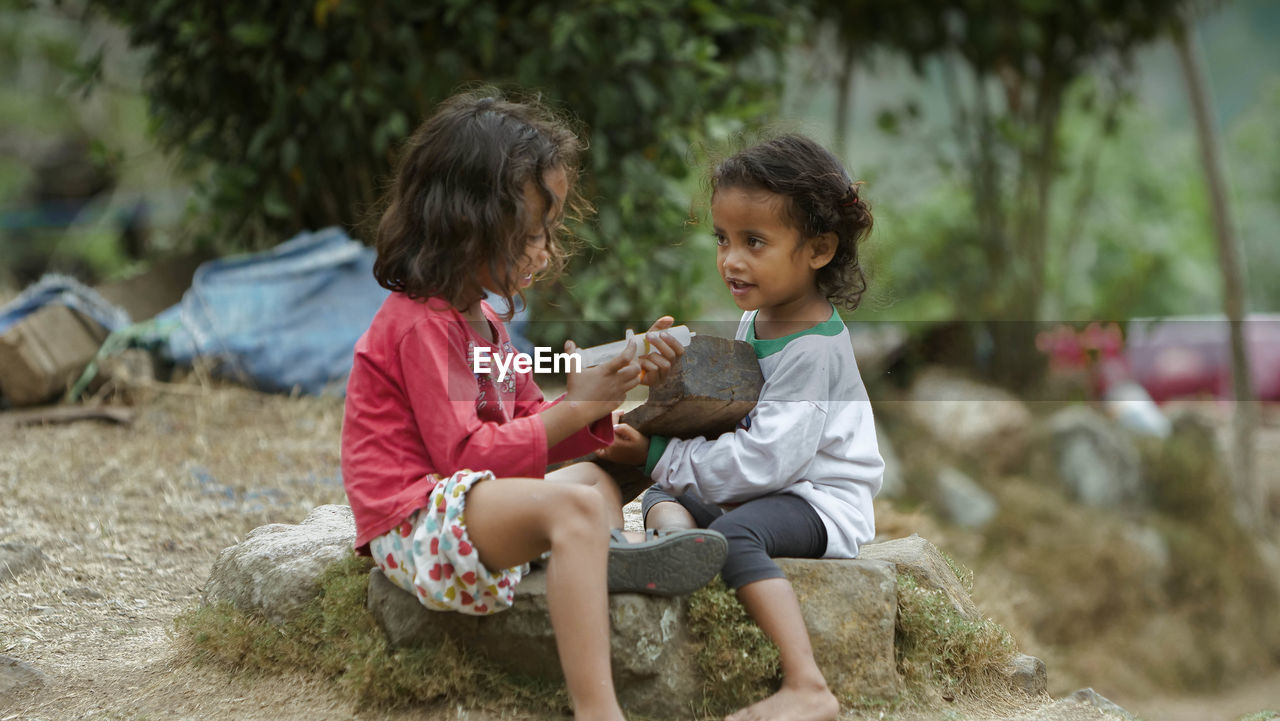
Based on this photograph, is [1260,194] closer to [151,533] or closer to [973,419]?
[973,419]

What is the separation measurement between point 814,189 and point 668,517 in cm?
77

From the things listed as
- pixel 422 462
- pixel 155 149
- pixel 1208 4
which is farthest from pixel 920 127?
pixel 422 462

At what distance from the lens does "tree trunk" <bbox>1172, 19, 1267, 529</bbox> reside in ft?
23.1

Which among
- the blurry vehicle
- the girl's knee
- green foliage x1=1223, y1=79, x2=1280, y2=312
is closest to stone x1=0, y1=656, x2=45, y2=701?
the girl's knee

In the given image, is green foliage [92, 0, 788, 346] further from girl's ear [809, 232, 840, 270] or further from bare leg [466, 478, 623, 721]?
bare leg [466, 478, 623, 721]

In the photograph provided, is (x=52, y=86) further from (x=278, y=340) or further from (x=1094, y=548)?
(x=1094, y=548)

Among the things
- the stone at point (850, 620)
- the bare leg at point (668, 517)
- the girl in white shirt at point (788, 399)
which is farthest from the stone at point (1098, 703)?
the bare leg at point (668, 517)

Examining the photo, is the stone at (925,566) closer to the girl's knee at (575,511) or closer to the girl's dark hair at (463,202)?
the girl's knee at (575,511)

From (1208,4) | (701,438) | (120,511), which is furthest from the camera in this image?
(1208,4)

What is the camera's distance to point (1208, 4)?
693cm

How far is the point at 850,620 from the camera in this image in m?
2.50

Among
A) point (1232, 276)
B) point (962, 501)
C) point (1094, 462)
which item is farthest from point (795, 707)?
point (1232, 276)

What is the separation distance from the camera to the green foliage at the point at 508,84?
193 inches

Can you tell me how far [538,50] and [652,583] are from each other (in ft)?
Answer: 10.2
